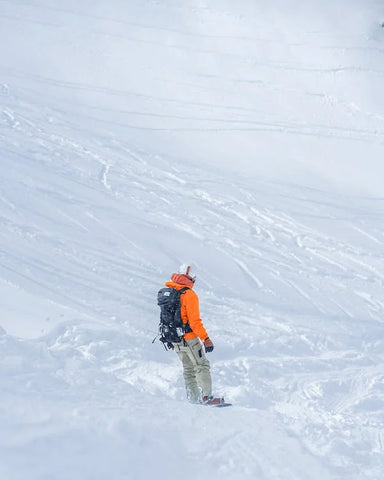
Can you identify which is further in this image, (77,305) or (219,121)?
(219,121)

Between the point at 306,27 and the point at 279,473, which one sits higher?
the point at 306,27

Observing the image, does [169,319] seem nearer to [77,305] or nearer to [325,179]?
[77,305]

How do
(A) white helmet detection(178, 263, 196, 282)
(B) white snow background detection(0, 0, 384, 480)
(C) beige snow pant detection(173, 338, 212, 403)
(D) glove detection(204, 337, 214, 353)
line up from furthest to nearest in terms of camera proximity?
(C) beige snow pant detection(173, 338, 212, 403) → (A) white helmet detection(178, 263, 196, 282) → (D) glove detection(204, 337, 214, 353) → (B) white snow background detection(0, 0, 384, 480)

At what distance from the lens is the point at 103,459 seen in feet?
12.1

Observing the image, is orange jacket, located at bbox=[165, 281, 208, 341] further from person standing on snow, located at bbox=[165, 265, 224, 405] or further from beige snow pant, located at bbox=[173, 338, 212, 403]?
beige snow pant, located at bbox=[173, 338, 212, 403]

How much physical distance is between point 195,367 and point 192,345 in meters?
0.31

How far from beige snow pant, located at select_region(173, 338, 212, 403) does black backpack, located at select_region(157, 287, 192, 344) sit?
0.15 meters

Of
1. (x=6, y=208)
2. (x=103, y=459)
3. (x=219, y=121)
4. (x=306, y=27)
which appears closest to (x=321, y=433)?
(x=103, y=459)

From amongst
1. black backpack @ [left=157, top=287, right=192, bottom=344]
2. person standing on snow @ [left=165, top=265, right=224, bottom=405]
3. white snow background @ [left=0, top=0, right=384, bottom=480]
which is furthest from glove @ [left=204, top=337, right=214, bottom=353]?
white snow background @ [left=0, top=0, right=384, bottom=480]

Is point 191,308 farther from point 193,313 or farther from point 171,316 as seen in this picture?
point 171,316

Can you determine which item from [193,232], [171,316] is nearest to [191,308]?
[171,316]

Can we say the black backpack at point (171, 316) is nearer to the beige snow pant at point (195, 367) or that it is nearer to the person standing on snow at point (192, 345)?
the person standing on snow at point (192, 345)

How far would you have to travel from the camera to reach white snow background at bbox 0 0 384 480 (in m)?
4.49

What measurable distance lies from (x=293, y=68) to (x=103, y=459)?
2061 cm
